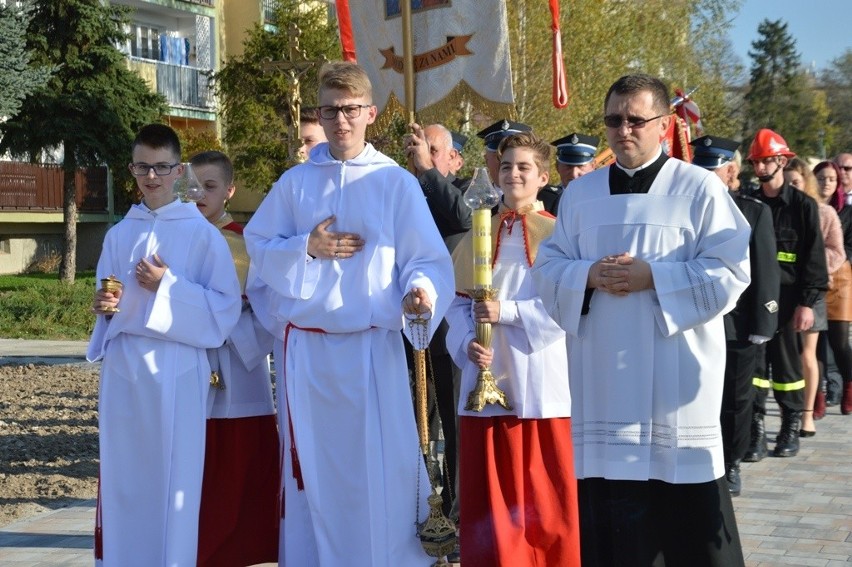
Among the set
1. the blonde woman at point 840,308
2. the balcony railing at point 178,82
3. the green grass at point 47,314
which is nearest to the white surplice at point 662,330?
the blonde woman at point 840,308

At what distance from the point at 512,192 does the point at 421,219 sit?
70 centimetres

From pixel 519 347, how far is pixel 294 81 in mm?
2649

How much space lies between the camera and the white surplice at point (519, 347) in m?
6.16

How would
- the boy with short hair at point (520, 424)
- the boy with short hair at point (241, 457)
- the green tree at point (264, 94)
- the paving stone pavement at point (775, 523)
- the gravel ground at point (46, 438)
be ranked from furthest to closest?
the green tree at point (264, 94), the gravel ground at point (46, 438), the paving stone pavement at point (775, 523), the boy with short hair at point (241, 457), the boy with short hair at point (520, 424)

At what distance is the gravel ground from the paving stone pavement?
1.28ft

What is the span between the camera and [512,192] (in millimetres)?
6340

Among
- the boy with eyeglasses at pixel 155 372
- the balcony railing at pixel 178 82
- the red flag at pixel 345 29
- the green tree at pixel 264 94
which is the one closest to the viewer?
the boy with eyeglasses at pixel 155 372

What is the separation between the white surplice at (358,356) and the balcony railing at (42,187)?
97.5 feet

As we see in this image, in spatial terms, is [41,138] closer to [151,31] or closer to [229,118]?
[229,118]

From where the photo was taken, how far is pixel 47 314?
71.7 feet

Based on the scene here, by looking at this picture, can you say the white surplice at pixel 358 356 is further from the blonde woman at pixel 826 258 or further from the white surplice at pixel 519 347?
the blonde woman at pixel 826 258

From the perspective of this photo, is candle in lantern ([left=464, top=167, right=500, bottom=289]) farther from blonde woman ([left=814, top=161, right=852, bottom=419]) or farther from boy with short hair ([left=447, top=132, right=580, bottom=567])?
blonde woman ([left=814, top=161, right=852, bottom=419])

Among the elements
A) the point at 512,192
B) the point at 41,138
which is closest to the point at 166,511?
the point at 512,192

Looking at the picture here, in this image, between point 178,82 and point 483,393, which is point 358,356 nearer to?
point 483,393
